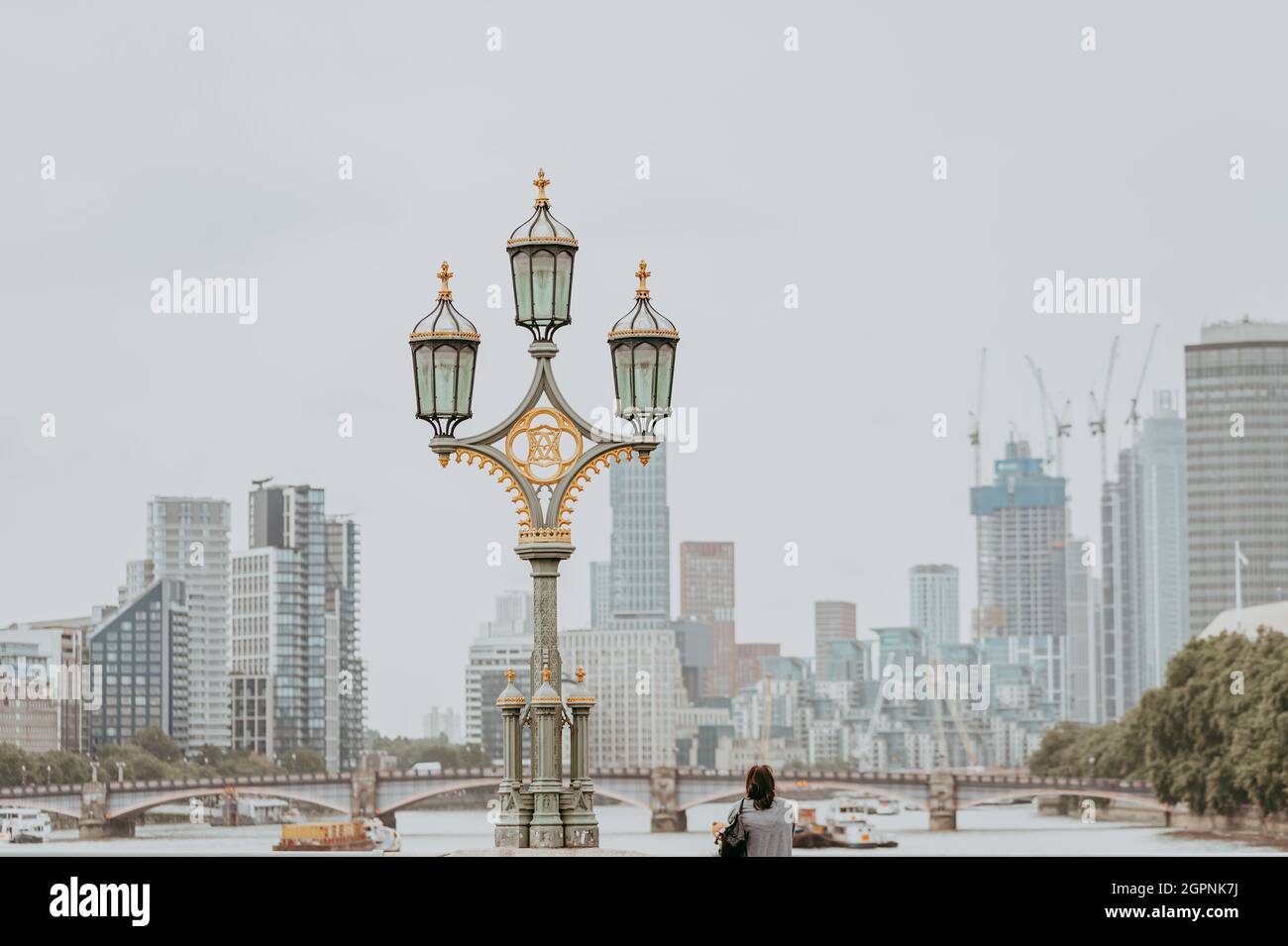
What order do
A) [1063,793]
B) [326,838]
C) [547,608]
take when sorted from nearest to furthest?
[547,608]
[326,838]
[1063,793]

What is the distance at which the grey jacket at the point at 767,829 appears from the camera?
16.4 m

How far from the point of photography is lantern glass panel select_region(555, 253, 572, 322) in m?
23.1

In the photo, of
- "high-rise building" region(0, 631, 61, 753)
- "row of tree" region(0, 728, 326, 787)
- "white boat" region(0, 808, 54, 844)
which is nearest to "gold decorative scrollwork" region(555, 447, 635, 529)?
"white boat" region(0, 808, 54, 844)

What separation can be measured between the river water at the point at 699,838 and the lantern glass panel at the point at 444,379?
8037 cm

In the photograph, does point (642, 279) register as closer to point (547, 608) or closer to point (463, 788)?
point (547, 608)

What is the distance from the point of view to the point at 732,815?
1641cm

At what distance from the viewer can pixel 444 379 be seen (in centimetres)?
2306

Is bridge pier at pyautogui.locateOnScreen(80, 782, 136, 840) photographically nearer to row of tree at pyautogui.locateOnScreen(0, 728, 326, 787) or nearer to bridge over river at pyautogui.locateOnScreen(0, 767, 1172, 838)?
bridge over river at pyautogui.locateOnScreen(0, 767, 1172, 838)

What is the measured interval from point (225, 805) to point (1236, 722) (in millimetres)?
82476

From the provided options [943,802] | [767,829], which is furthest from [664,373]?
[943,802]

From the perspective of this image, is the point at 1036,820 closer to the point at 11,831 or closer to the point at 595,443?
the point at 11,831

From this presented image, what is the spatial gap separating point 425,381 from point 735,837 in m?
7.89

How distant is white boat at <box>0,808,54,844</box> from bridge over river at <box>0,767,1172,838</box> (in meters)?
0.74
